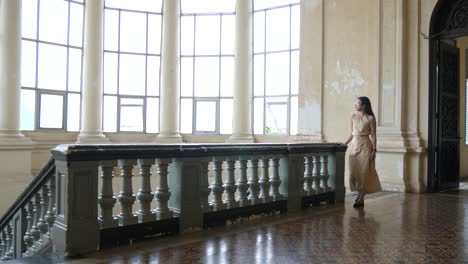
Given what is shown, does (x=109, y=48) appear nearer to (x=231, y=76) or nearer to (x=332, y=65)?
(x=231, y=76)

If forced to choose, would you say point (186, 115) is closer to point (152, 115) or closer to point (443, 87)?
point (152, 115)

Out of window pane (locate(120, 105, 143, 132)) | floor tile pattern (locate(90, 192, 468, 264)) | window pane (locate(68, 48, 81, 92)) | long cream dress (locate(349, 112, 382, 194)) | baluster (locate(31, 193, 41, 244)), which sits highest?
window pane (locate(68, 48, 81, 92))

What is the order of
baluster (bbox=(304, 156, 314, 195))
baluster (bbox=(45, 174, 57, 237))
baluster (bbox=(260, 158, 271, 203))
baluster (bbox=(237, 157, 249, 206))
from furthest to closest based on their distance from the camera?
baluster (bbox=(304, 156, 314, 195)) → baluster (bbox=(260, 158, 271, 203)) → baluster (bbox=(237, 157, 249, 206)) → baluster (bbox=(45, 174, 57, 237))

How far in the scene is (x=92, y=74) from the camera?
37.7ft

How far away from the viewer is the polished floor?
3832 millimetres

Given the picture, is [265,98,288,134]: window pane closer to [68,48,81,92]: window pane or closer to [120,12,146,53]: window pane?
[120,12,146,53]: window pane

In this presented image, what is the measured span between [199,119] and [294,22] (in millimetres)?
3756

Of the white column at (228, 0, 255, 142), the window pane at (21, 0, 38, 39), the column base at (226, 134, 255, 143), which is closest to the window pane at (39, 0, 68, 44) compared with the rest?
the window pane at (21, 0, 38, 39)

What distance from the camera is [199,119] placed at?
1294cm

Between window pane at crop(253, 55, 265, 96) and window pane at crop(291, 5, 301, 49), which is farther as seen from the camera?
window pane at crop(253, 55, 265, 96)

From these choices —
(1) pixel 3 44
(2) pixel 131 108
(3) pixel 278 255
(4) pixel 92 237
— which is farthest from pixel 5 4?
(3) pixel 278 255

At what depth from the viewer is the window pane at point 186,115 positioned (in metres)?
13.0

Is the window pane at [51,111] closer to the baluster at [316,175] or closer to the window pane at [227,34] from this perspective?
the window pane at [227,34]

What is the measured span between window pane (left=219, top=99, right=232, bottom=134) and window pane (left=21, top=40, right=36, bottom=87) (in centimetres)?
489
